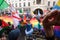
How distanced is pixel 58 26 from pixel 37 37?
25.9 feet

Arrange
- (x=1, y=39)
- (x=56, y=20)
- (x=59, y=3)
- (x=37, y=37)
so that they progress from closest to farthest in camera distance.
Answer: (x=56, y=20), (x=59, y=3), (x=1, y=39), (x=37, y=37)

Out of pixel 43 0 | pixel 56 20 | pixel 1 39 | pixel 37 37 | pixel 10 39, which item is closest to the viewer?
pixel 56 20

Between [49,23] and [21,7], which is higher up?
[49,23]

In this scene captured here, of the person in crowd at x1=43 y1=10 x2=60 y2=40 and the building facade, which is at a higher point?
the person in crowd at x1=43 y1=10 x2=60 y2=40

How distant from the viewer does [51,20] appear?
8.32ft

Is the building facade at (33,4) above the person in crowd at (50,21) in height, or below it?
below

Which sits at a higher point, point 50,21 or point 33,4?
point 50,21

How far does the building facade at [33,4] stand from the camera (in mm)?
51872

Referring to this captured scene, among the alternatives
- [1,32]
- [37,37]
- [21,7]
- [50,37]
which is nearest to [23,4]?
[21,7]

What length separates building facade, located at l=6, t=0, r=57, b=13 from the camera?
5187cm

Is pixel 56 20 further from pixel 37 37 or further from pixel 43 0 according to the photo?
pixel 43 0

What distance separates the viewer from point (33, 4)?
53906 millimetres

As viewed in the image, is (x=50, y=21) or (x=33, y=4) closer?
(x=50, y=21)

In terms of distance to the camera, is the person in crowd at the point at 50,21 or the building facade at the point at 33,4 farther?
the building facade at the point at 33,4
